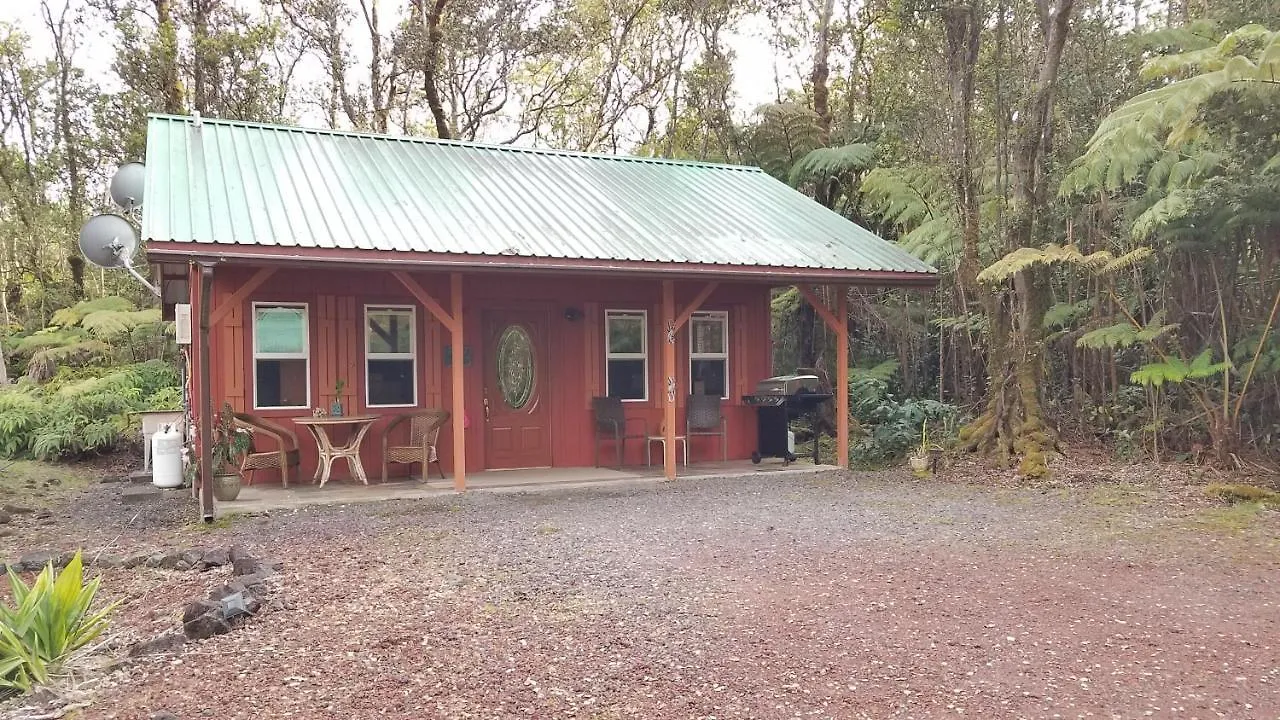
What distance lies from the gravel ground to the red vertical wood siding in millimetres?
2174

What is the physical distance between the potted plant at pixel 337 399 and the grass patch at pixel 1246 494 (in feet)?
27.3

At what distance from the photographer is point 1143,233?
848 cm

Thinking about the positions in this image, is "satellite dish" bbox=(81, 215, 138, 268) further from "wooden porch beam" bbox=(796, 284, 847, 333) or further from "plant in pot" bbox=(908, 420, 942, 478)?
"plant in pot" bbox=(908, 420, 942, 478)

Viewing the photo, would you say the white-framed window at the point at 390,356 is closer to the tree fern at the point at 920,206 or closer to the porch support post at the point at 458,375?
the porch support post at the point at 458,375

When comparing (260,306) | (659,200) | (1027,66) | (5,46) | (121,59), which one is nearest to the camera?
(260,306)

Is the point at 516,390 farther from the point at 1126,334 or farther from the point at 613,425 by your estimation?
the point at 1126,334

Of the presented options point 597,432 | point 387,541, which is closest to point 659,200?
point 597,432

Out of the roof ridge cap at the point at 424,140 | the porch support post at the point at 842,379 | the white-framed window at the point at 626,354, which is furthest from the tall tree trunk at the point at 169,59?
the porch support post at the point at 842,379

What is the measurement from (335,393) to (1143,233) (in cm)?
825

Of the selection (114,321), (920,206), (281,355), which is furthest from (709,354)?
(114,321)

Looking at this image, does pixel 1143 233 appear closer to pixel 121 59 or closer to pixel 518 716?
pixel 518 716

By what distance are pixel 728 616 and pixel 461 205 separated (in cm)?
654

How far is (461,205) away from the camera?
9.68 meters

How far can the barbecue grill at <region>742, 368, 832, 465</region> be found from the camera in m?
10.6
